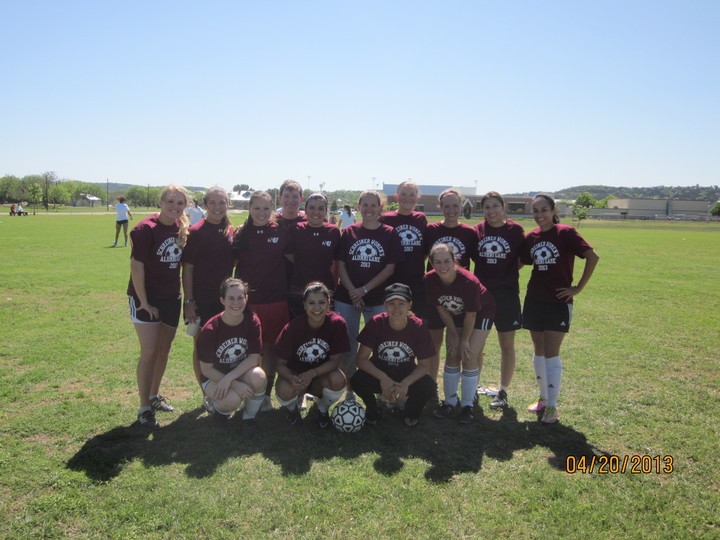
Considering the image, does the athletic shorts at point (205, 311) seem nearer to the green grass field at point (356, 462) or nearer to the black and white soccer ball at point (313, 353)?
the green grass field at point (356, 462)

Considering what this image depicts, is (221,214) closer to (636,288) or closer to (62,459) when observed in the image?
(62,459)

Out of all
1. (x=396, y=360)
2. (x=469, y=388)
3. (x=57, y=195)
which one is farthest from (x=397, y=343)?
(x=57, y=195)

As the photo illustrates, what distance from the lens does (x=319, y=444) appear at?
13.1ft

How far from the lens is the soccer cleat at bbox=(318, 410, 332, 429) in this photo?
431 cm

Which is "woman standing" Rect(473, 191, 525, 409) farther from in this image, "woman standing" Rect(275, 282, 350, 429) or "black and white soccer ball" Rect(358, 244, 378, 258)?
"woman standing" Rect(275, 282, 350, 429)

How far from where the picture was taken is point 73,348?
630 cm

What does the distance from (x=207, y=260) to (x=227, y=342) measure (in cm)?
87

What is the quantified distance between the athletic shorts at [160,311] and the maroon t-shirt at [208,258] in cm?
23

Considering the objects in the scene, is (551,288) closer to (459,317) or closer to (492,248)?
(492,248)

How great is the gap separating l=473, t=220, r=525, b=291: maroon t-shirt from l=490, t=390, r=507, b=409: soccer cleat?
1151 millimetres

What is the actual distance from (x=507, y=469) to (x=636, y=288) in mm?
10474

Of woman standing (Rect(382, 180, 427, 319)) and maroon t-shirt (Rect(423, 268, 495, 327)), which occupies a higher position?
woman standing (Rect(382, 180, 427, 319))
